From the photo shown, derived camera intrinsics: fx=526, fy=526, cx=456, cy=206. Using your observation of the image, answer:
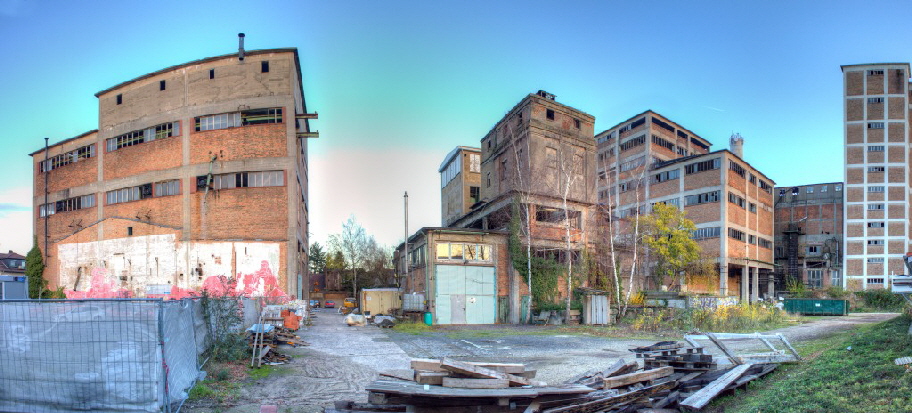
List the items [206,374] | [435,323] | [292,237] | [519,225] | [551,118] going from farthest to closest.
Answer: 1. [551,118]
2. [292,237]
3. [519,225]
4. [435,323]
5. [206,374]

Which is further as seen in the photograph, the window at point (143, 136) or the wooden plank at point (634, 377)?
the window at point (143, 136)

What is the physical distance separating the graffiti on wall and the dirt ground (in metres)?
9.79

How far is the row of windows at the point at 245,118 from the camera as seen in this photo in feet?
112

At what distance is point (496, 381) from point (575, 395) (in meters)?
1.36

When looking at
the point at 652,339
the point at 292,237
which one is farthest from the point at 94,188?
the point at 652,339

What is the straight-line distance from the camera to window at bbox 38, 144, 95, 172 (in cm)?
4150

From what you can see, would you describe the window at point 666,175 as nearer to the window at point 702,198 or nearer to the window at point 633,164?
the window at point 633,164

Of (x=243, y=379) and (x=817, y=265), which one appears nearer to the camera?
(x=243, y=379)

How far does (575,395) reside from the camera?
774 centimetres

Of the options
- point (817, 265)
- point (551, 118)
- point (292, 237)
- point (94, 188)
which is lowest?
point (817, 265)

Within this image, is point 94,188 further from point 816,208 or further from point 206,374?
point 816,208

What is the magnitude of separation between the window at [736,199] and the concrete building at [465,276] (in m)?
29.0

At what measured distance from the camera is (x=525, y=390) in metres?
7.28

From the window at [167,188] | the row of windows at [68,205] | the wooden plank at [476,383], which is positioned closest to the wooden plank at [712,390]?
the wooden plank at [476,383]
